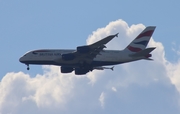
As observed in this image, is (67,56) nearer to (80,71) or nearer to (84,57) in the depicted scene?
(84,57)

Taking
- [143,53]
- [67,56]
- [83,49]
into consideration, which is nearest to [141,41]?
[143,53]

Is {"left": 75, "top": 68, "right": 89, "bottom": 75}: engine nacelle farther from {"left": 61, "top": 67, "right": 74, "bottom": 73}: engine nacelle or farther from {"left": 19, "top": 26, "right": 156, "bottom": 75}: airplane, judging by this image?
{"left": 61, "top": 67, "right": 74, "bottom": 73}: engine nacelle

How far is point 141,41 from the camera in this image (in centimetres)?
11588

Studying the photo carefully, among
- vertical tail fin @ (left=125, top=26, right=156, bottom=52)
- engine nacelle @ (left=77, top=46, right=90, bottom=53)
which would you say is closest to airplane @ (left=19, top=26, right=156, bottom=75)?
engine nacelle @ (left=77, top=46, right=90, bottom=53)

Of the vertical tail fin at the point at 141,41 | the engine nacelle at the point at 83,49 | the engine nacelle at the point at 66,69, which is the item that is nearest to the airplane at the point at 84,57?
the engine nacelle at the point at 83,49

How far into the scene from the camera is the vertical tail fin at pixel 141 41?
114 m

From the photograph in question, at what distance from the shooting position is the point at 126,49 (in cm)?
11256

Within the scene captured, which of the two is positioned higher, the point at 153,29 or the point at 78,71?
the point at 153,29

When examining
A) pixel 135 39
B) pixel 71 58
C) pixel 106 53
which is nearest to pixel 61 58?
pixel 71 58

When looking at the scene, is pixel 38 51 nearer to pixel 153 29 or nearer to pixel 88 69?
pixel 88 69

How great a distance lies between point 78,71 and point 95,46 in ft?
35.4

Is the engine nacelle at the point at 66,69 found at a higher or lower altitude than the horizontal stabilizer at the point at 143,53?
lower

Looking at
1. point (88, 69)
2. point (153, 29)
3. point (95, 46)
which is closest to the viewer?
point (95, 46)

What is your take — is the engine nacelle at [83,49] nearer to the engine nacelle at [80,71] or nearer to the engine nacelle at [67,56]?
the engine nacelle at [67,56]
